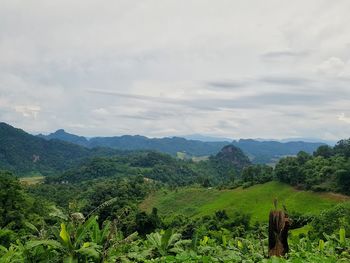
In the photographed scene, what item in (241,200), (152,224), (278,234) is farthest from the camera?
(241,200)

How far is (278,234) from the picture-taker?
422 inches

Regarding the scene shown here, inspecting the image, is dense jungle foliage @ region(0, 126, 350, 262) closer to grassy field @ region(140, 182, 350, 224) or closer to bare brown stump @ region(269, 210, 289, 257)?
bare brown stump @ region(269, 210, 289, 257)

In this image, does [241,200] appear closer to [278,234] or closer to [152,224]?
[152,224]

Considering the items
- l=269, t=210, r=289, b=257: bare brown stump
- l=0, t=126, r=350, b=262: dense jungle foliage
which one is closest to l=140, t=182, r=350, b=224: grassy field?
l=0, t=126, r=350, b=262: dense jungle foliage

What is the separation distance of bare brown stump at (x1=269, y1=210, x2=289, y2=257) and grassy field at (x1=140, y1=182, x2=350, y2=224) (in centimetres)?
6736

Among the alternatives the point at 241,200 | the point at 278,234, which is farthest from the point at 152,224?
the point at 278,234

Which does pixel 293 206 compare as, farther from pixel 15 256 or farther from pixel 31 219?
pixel 15 256

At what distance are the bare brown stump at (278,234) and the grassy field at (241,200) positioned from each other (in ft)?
221

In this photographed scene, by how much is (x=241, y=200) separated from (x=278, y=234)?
8599 cm

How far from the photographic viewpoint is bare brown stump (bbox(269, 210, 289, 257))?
35.0ft

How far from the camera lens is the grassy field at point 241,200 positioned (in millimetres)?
80750

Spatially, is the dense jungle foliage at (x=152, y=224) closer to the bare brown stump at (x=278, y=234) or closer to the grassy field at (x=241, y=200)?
the bare brown stump at (x=278, y=234)

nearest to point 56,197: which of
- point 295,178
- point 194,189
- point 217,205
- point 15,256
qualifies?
point 194,189

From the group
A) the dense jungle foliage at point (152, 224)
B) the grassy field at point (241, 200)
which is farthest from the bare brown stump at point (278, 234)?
the grassy field at point (241, 200)
